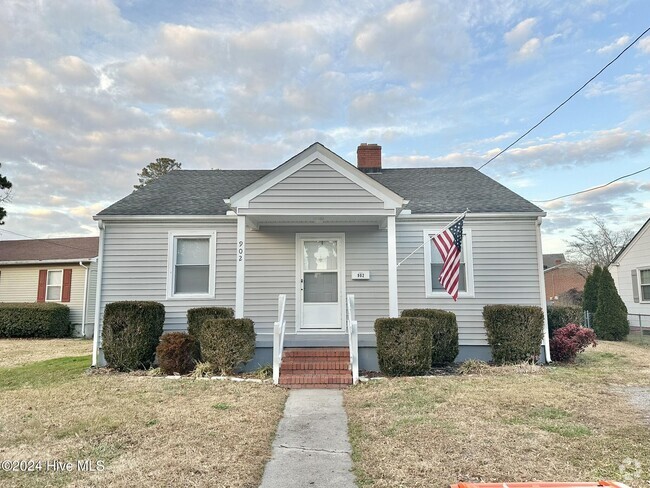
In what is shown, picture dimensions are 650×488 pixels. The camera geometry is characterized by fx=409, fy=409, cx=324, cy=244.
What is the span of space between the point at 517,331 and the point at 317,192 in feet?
15.7

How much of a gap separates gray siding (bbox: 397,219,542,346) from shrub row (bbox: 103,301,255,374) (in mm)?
3812

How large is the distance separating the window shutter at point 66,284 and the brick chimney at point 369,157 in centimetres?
1371

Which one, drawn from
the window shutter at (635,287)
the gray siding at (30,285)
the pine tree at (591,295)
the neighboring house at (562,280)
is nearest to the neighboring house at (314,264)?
the pine tree at (591,295)

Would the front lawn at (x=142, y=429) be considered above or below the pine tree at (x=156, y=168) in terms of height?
below

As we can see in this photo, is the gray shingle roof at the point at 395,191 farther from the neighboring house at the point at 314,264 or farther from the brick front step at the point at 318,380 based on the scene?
the brick front step at the point at 318,380

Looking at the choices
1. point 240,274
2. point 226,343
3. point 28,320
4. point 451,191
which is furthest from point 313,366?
point 28,320

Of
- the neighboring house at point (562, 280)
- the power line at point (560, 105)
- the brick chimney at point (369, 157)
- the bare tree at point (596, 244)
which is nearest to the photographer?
the power line at point (560, 105)

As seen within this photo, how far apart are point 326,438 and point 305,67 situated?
9817mm

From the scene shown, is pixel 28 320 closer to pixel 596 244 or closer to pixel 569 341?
pixel 569 341

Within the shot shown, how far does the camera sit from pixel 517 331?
8047 millimetres

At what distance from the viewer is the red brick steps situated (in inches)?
265

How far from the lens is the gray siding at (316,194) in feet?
26.2

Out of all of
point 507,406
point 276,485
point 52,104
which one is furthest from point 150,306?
point 52,104

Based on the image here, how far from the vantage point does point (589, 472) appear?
327 cm
